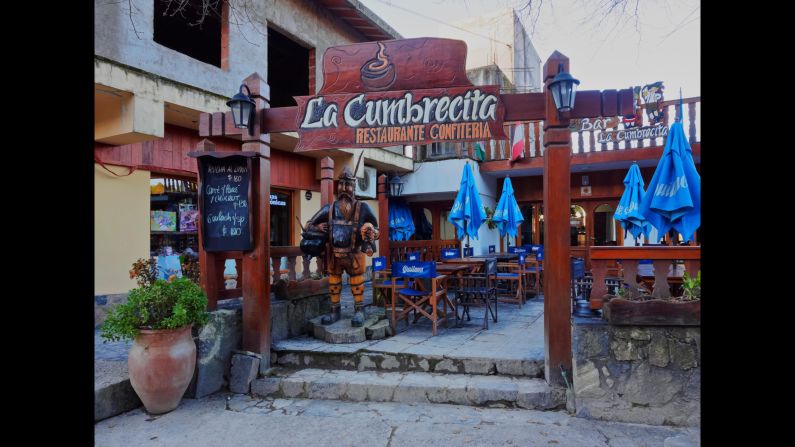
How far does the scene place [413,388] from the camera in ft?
14.7

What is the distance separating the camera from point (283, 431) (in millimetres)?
3883

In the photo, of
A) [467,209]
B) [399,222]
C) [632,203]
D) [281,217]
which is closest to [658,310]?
[632,203]

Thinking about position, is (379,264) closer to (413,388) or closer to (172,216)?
(413,388)

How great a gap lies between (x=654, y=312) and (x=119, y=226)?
7493mm

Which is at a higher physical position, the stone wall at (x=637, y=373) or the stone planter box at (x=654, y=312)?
the stone planter box at (x=654, y=312)

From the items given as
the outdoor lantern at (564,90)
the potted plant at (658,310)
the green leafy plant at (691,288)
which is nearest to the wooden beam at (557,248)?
the outdoor lantern at (564,90)

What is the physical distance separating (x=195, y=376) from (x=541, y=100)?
4.72 m

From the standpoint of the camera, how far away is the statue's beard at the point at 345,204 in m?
5.97

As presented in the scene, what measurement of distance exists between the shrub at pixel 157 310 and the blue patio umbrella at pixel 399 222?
8.92 metres

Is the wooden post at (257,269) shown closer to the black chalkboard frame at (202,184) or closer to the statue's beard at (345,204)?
the black chalkboard frame at (202,184)

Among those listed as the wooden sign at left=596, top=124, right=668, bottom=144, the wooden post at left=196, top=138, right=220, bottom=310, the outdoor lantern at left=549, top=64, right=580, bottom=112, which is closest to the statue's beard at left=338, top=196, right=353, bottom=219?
the wooden post at left=196, top=138, right=220, bottom=310

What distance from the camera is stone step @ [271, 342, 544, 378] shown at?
15.4 feet
